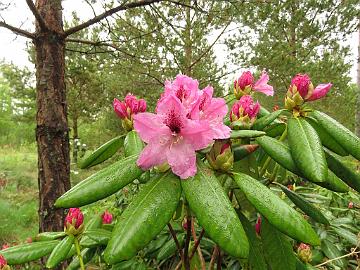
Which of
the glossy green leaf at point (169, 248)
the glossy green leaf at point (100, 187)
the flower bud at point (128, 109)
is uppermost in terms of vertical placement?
the flower bud at point (128, 109)

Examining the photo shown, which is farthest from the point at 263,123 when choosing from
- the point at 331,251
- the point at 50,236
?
the point at 331,251

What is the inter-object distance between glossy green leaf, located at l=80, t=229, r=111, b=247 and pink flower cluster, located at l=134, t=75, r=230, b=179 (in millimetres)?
433

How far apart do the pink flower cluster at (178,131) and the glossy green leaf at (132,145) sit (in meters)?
0.21

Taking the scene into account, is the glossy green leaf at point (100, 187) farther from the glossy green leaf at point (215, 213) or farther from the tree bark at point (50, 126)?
the tree bark at point (50, 126)

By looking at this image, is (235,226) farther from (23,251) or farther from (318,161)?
(23,251)

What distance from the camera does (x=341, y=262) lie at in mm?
1662

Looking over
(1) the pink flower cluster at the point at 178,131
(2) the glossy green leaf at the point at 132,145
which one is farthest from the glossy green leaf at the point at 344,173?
(2) the glossy green leaf at the point at 132,145

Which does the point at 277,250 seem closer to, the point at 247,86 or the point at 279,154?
the point at 279,154

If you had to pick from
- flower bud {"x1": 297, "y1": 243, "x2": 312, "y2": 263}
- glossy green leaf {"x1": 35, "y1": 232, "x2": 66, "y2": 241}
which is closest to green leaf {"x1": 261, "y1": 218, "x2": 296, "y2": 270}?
flower bud {"x1": 297, "y1": 243, "x2": 312, "y2": 263}

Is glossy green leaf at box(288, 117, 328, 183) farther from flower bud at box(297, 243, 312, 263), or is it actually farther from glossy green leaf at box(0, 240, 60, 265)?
glossy green leaf at box(0, 240, 60, 265)

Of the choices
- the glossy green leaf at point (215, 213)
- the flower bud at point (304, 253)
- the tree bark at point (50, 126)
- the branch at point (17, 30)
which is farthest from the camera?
the tree bark at point (50, 126)

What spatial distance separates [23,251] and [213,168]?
653 millimetres

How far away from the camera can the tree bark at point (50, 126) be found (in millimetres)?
2881

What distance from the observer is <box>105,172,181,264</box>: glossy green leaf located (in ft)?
2.06
